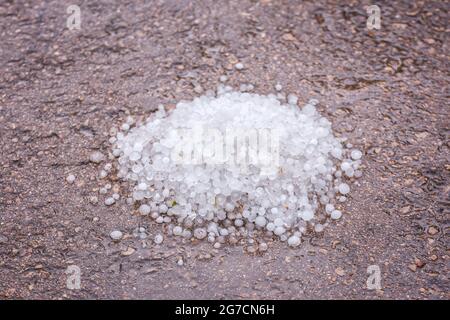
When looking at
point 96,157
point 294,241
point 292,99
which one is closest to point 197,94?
point 292,99

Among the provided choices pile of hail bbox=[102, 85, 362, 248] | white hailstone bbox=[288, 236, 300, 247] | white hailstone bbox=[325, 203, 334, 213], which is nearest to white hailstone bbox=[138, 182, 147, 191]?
pile of hail bbox=[102, 85, 362, 248]

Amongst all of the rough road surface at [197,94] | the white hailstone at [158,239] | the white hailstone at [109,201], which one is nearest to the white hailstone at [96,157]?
the rough road surface at [197,94]

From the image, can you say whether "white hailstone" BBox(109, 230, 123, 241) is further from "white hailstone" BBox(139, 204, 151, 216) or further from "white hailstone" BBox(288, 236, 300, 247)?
"white hailstone" BBox(288, 236, 300, 247)

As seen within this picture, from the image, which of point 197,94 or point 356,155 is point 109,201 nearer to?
point 197,94

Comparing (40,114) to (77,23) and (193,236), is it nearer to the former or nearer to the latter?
(77,23)

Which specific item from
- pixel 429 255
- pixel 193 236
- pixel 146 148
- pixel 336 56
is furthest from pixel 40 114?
pixel 429 255

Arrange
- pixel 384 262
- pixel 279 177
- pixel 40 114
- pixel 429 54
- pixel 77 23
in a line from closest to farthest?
pixel 384 262 < pixel 279 177 < pixel 40 114 < pixel 429 54 < pixel 77 23

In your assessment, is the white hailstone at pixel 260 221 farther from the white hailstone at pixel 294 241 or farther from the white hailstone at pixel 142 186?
the white hailstone at pixel 142 186
